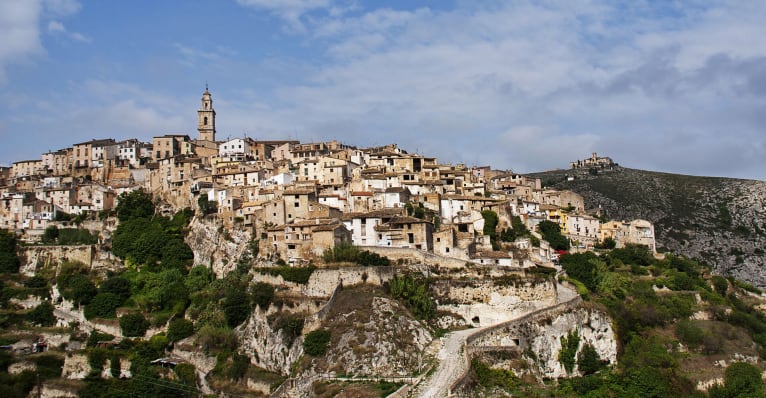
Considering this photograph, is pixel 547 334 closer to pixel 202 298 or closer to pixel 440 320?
pixel 440 320

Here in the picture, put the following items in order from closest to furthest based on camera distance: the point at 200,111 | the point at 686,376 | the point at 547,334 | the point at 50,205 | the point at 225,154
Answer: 1. the point at 547,334
2. the point at 686,376
3. the point at 50,205
4. the point at 225,154
5. the point at 200,111

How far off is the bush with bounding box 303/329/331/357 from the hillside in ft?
185

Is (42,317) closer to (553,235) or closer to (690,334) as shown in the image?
(553,235)

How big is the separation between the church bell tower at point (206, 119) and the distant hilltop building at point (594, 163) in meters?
67.1

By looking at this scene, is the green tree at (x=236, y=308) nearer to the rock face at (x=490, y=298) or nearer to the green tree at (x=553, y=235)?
the rock face at (x=490, y=298)

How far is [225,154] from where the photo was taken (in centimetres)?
8444

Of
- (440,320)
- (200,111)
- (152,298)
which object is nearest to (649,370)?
(440,320)

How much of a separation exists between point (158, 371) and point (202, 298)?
22.3 feet

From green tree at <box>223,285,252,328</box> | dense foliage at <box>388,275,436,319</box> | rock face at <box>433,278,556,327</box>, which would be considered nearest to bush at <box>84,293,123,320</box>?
green tree at <box>223,285,252,328</box>

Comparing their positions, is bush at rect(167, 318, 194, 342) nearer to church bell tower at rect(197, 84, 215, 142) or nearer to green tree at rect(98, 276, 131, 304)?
green tree at rect(98, 276, 131, 304)

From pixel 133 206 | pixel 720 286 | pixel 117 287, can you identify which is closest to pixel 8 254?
pixel 133 206

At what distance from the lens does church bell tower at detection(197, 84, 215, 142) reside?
9325cm

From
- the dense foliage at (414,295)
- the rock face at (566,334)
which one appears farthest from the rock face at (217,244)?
the rock face at (566,334)

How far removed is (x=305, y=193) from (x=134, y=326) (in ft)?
50.5
